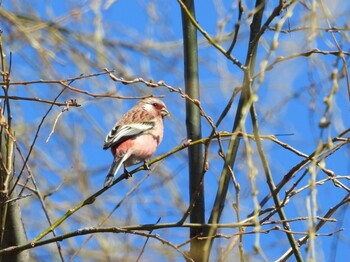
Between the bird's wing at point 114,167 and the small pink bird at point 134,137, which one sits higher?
the small pink bird at point 134,137

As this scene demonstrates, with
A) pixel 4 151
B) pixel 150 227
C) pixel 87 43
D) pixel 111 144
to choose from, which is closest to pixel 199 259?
pixel 150 227

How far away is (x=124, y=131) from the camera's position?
5.39 metres

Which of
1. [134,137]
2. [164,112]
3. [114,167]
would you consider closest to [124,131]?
[134,137]

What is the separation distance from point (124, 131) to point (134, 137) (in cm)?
8

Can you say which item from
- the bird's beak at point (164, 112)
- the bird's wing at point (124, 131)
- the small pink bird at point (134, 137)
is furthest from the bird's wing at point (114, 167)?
the bird's beak at point (164, 112)

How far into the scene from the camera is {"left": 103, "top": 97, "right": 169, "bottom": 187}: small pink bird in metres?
5.20

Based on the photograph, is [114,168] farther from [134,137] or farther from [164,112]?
[164,112]

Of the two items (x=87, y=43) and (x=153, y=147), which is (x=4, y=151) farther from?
(x=87, y=43)

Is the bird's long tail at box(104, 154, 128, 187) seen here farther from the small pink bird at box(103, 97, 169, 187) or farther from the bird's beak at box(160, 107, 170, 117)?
the bird's beak at box(160, 107, 170, 117)

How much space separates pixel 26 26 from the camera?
6.09 m

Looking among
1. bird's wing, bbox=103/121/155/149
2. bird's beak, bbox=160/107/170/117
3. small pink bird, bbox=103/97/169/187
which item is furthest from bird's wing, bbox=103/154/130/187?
bird's beak, bbox=160/107/170/117

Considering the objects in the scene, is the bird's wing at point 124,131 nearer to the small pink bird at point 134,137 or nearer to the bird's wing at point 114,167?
the small pink bird at point 134,137

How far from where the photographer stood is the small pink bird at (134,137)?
205 inches

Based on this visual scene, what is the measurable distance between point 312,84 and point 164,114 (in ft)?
11.5
